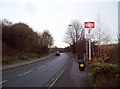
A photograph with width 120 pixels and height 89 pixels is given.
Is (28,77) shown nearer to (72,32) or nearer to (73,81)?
(73,81)

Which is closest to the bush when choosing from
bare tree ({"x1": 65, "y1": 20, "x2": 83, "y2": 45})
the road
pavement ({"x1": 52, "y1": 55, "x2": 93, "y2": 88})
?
pavement ({"x1": 52, "y1": 55, "x2": 93, "y2": 88})

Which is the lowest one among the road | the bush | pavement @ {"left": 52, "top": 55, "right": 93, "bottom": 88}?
the road

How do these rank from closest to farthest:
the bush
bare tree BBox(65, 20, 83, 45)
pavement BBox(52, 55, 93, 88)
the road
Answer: the bush < pavement BBox(52, 55, 93, 88) < the road < bare tree BBox(65, 20, 83, 45)

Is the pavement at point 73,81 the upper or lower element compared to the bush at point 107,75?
lower

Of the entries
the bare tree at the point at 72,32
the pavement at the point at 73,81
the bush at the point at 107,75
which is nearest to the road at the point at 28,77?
the pavement at the point at 73,81

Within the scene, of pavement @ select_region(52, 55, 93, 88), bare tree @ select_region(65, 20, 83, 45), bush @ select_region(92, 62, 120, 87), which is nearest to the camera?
bush @ select_region(92, 62, 120, 87)

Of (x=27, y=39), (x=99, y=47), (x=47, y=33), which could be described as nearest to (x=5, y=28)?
(x=27, y=39)

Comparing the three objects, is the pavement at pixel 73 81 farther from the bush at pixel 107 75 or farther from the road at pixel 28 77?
the bush at pixel 107 75

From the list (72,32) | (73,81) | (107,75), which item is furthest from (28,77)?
(72,32)

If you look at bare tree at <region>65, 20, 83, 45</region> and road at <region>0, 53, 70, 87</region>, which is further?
bare tree at <region>65, 20, 83, 45</region>

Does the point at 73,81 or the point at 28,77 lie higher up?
the point at 73,81

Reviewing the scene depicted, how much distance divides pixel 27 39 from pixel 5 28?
629 centimetres

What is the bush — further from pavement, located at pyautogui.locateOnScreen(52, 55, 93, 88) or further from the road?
the road

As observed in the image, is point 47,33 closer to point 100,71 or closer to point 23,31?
point 23,31
